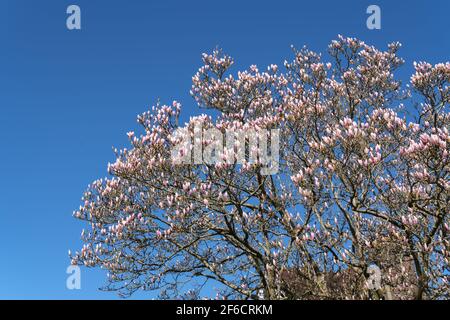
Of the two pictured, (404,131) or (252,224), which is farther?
(252,224)

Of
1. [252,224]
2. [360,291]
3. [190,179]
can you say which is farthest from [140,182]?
[360,291]

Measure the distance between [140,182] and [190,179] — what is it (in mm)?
1658

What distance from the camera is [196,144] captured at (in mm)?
12234

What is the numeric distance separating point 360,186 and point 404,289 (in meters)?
3.45

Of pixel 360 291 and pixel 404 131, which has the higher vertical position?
pixel 404 131

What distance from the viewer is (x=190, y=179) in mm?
12625
